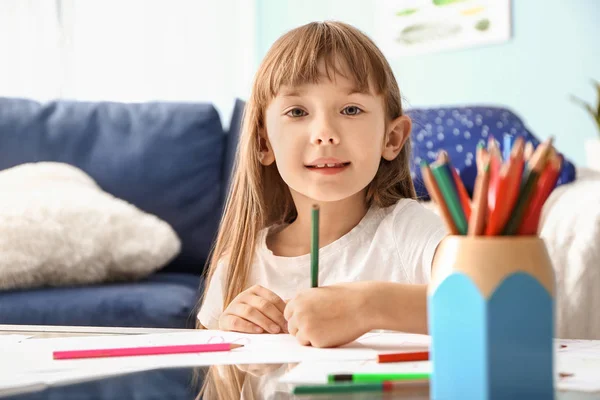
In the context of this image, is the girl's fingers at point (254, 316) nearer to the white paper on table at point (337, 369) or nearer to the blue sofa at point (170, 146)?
the white paper on table at point (337, 369)

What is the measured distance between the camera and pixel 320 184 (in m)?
1.05

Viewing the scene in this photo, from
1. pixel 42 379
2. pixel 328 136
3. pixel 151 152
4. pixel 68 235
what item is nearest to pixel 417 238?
pixel 328 136

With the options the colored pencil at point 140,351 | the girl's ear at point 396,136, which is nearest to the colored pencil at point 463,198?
the colored pencil at point 140,351

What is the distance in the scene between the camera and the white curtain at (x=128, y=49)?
12.2ft

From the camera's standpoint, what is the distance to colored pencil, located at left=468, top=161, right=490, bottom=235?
408 mm

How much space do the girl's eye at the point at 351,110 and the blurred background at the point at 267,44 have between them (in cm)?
238

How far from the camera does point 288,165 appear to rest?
3.54 feet

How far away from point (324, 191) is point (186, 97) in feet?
11.4

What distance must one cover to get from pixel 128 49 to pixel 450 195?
391cm

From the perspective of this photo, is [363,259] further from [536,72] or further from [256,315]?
[536,72]

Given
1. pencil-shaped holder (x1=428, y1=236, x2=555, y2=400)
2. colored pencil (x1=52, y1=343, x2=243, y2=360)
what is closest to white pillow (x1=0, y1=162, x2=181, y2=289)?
colored pencil (x1=52, y1=343, x2=243, y2=360)

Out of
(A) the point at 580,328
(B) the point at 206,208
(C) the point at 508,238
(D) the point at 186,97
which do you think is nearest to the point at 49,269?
(B) the point at 206,208

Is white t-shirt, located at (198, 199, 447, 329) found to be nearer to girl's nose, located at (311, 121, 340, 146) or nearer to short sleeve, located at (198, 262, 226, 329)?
short sleeve, located at (198, 262, 226, 329)

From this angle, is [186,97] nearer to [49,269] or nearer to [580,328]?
[49,269]
